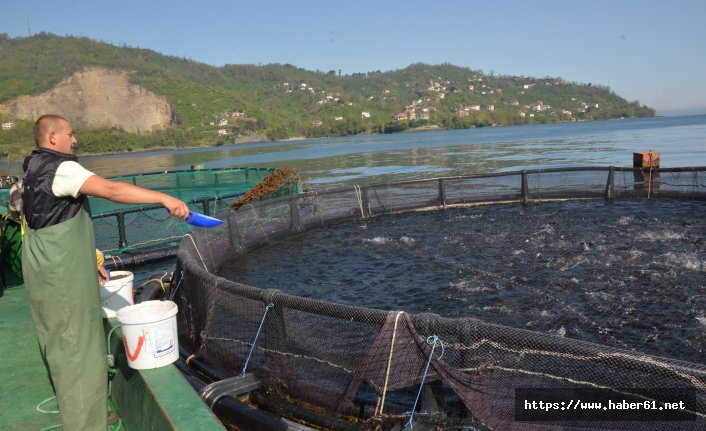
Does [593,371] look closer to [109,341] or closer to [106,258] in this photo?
[109,341]

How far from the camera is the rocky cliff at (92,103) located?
577ft

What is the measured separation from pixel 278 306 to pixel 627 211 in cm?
1495

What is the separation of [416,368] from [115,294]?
356 centimetres

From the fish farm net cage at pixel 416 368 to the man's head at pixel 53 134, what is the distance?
2.29 metres

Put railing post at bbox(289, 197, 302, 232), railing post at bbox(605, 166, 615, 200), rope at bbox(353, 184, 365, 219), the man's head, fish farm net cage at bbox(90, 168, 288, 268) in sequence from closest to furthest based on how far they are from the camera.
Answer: the man's head
fish farm net cage at bbox(90, 168, 288, 268)
railing post at bbox(289, 197, 302, 232)
rope at bbox(353, 184, 365, 219)
railing post at bbox(605, 166, 615, 200)

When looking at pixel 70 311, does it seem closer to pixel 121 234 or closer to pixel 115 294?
pixel 115 294

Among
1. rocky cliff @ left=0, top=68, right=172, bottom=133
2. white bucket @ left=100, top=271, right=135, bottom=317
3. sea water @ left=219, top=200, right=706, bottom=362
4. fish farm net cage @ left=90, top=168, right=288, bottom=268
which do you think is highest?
rocky cliff @ left=0, top=68, right=172, bottom=133

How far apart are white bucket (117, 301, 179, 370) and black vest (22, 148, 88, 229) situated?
1133mm

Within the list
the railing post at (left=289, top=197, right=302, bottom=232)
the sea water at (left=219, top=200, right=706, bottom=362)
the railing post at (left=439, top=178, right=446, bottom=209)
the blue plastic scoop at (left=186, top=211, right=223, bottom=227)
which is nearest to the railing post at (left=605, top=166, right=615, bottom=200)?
the sea water at (left=219, top=200, right=706, bottom=362)

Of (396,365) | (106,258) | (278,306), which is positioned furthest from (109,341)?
(106,258)

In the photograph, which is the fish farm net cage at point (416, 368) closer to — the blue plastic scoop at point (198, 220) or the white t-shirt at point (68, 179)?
the blue plastic scoop at point (198, 220)

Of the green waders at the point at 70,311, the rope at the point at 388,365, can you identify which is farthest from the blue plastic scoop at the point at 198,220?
the rope at the point at 388,365

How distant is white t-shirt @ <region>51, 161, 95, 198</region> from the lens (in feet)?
11.4

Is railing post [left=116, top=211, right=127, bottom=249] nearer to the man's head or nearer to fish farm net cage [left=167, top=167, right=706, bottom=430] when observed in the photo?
fish farm net cage [left=167, top=167, right=706, bottom=430]
